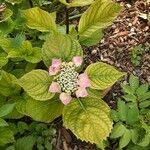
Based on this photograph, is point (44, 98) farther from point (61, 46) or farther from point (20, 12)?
point (20, 12)

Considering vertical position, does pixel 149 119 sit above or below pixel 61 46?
below

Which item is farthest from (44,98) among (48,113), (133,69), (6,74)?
(133,69)

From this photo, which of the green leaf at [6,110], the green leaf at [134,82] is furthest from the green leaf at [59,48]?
the green leaf at [134,82]

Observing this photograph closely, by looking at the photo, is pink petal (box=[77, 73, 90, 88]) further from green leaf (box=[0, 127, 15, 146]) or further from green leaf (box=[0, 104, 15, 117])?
green leaf (box=[0, 127, 15, 146])

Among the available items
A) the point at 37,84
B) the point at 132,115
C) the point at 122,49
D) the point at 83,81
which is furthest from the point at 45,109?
the point at 122,49

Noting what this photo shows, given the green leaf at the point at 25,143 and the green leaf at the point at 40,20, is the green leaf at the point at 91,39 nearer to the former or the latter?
the green leaf at the point at 40,20

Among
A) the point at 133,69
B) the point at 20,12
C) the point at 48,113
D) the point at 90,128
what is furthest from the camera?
the point at 133,69

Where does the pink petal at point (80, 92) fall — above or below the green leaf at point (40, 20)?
below
